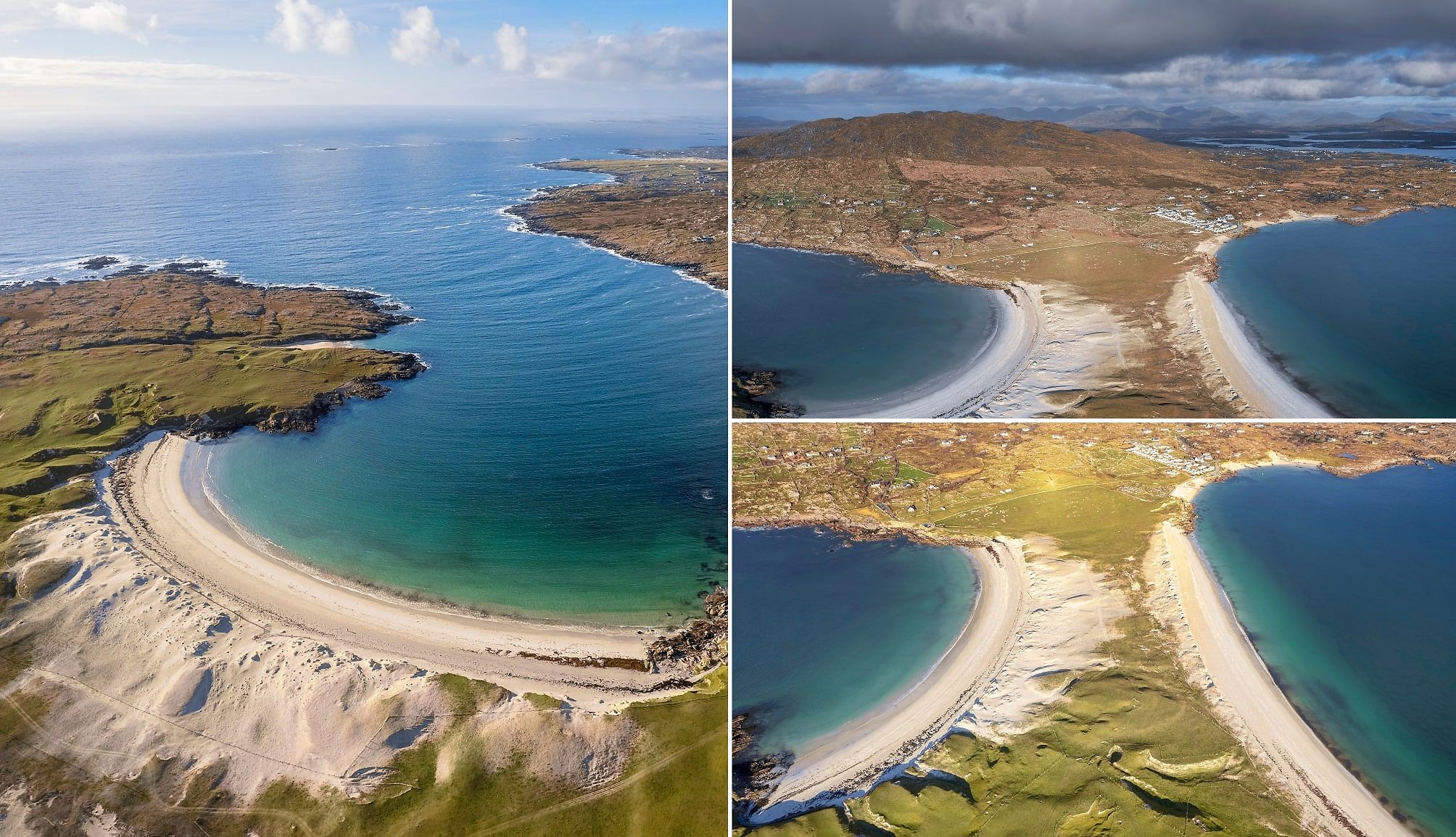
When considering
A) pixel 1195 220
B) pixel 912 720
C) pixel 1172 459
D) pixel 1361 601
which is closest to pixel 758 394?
pixel 912 720

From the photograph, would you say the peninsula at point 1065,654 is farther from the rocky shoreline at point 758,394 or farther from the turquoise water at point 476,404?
the turquoise water at point 476,404

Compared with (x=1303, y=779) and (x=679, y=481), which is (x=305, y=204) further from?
(x=1303, y=779)

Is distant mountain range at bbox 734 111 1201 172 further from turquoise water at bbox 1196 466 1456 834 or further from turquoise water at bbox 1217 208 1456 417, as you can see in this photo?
turquoise water at bbox 1196 466 1456 834

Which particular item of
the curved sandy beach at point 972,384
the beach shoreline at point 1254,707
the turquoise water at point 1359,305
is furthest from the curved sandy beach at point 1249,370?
the beach shoreline at point 1254,707

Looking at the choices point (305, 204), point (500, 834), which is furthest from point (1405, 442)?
point (305, 204)

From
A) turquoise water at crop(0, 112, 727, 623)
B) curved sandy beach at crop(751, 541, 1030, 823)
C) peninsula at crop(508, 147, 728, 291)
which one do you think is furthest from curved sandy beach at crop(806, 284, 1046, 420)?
peninsula at crop(508, 147, 728, 291)

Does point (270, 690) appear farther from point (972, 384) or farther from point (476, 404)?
point (972, 384)
